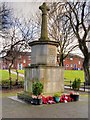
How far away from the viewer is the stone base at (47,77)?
13.1 m

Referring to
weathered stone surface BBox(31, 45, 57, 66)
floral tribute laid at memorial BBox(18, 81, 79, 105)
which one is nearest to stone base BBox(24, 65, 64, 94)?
weathered stone surface BBox(31, 45, 57, 66)

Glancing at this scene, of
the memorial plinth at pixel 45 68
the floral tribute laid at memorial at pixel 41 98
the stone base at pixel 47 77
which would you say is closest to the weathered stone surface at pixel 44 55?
the memorial plinth at pixel 45 68

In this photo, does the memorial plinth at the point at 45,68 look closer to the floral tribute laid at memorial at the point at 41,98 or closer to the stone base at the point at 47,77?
the stone base at the point at 47,77

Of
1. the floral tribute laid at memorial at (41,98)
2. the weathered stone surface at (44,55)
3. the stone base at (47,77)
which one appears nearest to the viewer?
the floral tribute laid at memorial at (41,98)

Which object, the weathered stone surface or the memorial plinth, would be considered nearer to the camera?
the memorial plinth

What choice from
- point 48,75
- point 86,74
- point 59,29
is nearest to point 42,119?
point 48,75

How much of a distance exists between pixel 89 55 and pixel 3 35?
11582mm

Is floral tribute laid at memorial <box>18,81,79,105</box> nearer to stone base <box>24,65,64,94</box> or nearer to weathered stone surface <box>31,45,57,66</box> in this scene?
stone base <box>24,65,64,94</box>

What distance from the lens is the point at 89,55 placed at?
27.5 meters

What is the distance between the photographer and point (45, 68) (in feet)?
43.0

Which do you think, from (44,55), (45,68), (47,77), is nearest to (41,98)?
(47,77)

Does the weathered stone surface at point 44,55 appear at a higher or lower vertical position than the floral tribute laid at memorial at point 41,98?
higher

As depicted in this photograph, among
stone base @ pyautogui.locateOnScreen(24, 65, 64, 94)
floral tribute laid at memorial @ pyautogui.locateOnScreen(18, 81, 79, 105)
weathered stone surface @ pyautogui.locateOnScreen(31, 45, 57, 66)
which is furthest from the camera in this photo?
weathered stone surface @ pyautogui.locateOnScreen(31, 45, 57, 66)

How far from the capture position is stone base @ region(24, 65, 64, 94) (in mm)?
13055
